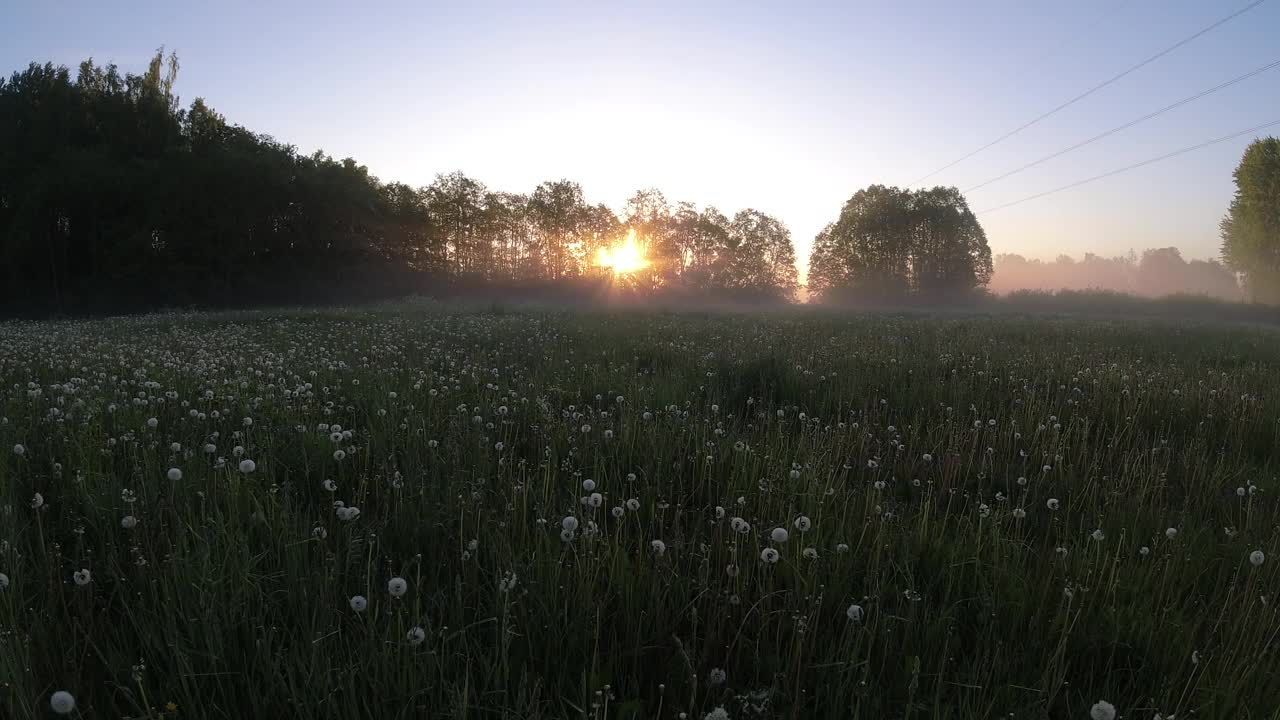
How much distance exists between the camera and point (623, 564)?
217 centimetres

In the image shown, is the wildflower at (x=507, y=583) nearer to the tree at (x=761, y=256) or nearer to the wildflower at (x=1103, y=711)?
the wildflower at (x=1103, y=711)

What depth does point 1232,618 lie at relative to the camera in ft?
7.18

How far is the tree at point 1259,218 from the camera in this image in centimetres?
4719

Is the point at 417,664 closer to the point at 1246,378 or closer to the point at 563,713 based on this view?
the point at 563,713

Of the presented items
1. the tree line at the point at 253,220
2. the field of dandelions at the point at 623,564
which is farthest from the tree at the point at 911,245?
the field of dandelions at the point at 623,564

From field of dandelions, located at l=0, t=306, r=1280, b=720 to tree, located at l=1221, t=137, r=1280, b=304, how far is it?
206ft

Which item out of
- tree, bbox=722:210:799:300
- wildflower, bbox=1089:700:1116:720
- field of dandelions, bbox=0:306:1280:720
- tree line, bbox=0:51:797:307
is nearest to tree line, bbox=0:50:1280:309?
tree line, bbox=0:51:797:307

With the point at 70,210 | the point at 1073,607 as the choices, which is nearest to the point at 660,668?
the point at 1073,607

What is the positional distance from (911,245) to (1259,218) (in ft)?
89.0

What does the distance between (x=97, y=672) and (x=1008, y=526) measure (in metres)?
3.68

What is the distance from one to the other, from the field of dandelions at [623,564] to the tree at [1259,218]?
62768 mm

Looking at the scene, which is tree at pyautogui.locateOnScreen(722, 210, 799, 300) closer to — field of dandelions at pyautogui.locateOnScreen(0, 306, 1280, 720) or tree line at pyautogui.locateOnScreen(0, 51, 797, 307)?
tree line at pyautogui.locateOnScreen(0, 51, 797, 307)

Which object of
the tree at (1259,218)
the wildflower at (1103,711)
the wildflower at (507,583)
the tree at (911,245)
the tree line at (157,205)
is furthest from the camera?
the tree at (911,245)

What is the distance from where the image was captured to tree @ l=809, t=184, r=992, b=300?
6475 centimetres
